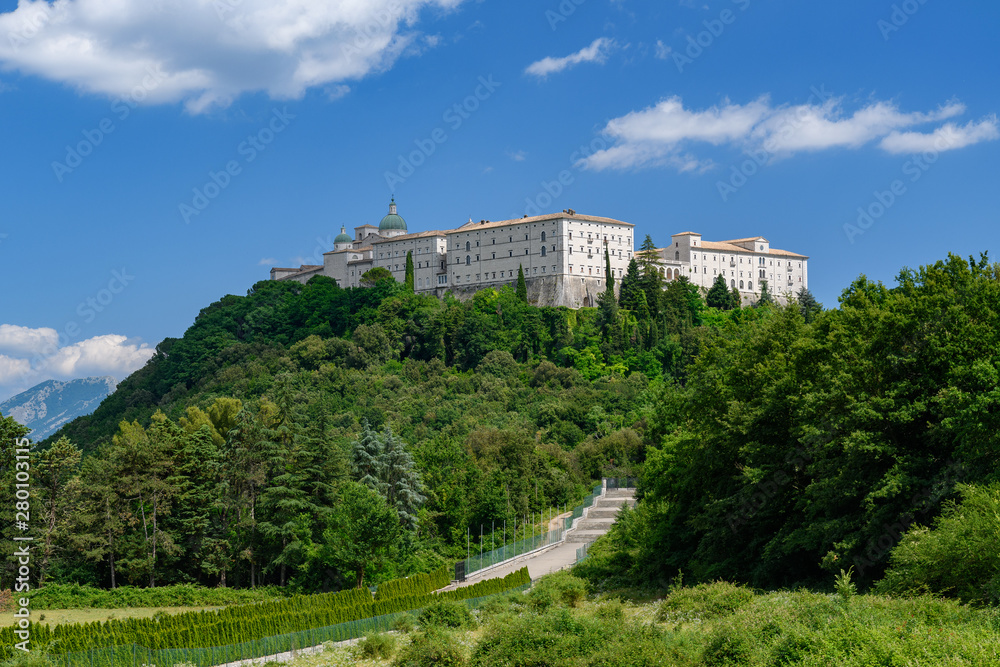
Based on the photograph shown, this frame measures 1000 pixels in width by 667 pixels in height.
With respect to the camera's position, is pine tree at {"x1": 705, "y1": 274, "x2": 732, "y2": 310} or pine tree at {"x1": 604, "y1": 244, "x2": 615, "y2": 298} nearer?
pine tree at {"x1": 604, "y1": 244, "x2": 615, "y2": 298}

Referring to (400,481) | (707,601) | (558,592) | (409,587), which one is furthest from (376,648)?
(400,481)

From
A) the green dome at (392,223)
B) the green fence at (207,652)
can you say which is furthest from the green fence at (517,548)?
the green dome at (392,223)

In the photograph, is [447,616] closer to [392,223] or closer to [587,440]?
[587,440]

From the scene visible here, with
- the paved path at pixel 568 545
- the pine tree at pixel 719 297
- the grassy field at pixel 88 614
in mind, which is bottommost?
the grassy field at pixel 88 614

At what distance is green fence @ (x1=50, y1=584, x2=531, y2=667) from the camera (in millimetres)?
21766

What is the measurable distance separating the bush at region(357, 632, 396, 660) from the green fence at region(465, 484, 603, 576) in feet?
49.3

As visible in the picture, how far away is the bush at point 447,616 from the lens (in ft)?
83.5

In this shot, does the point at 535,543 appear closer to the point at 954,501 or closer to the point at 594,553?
the point at 594,553

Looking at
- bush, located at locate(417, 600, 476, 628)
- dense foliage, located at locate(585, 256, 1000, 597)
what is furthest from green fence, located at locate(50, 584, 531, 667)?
dense foliage, located at locate(585, 256, 1000, 597)

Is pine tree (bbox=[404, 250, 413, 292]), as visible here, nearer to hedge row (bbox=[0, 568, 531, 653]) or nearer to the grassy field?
the grassy field
